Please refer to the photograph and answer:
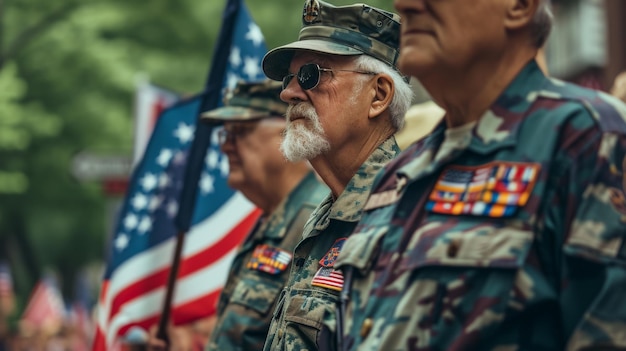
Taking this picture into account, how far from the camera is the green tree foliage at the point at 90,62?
2273 cm

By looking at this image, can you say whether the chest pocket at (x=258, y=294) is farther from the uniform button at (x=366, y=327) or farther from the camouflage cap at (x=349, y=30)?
the uniform button at (x=366, y=327)

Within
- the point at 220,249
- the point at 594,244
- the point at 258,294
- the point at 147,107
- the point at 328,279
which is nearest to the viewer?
the point at 594,244

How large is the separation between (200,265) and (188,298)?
0.23 m

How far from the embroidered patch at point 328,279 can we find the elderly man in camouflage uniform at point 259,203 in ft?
4.31

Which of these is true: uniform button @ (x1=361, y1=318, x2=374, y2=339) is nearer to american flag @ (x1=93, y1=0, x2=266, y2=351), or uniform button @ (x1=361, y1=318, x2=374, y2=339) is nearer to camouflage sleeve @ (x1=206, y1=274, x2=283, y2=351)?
camouflage sleeve @ (x1=206, y1=274, x2=283, y2=351)

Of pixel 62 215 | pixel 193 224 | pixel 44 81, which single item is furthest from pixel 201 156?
pixel 62 215

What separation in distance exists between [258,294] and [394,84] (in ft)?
4.32

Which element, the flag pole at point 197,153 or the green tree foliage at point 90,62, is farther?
the green tree foliage at point 90,62

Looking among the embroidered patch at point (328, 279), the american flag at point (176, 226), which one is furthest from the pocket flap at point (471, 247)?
the american flag at point (176, 226)

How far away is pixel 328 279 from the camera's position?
4297 millimetres

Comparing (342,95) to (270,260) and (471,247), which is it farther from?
(471,247)

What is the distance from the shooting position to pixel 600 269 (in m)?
2.78

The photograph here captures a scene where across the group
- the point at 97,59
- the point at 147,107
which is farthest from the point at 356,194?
the point at 97,59

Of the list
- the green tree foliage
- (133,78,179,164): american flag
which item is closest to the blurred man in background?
(133,78,179,164): american flag
